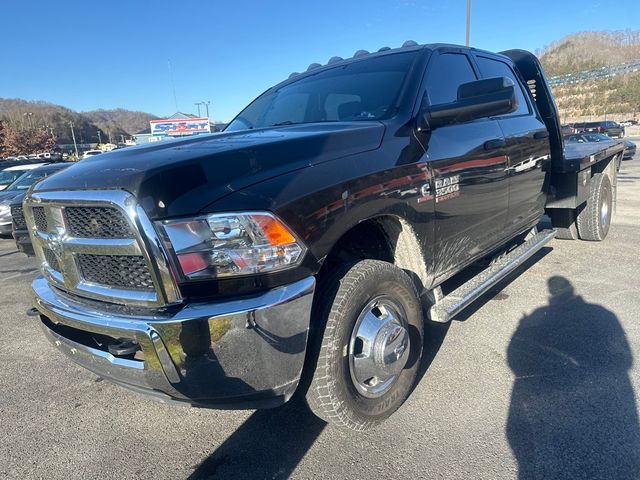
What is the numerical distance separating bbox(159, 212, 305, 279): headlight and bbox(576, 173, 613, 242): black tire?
207 inches

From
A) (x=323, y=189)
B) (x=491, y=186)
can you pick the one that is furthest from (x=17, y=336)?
(x=491, y=186)

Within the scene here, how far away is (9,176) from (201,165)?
1412 centimetres

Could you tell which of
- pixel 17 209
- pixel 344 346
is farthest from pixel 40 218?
pixel 17 209

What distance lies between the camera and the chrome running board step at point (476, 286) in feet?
9.29

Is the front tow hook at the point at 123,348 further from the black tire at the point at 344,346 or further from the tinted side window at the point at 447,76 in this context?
the tinted side window at the point at 447,76

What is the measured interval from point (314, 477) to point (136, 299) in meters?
1.14

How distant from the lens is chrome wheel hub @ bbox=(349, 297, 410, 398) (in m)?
2.31

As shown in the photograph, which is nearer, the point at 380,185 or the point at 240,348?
the point at 240,348

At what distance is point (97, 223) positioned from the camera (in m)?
1.95

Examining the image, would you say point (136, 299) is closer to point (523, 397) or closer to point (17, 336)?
point (523, 397)

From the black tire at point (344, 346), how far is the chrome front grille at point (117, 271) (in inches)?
30.1

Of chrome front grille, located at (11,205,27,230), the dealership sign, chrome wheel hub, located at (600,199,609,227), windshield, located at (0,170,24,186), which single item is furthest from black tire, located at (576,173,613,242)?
the dealership sign

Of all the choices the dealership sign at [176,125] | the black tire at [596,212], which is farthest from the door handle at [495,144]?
the dealership sign at [176,125]

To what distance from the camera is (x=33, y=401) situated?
2934 millimetres
